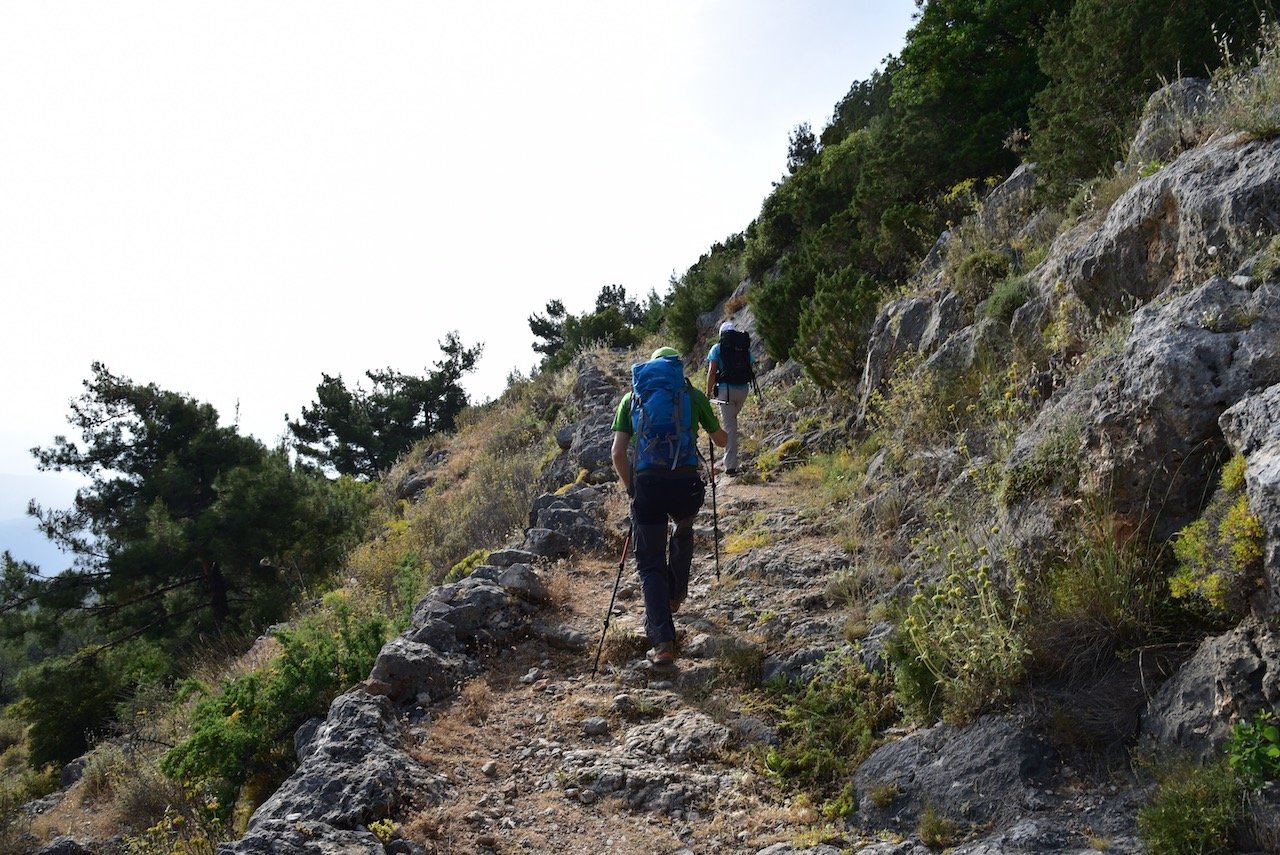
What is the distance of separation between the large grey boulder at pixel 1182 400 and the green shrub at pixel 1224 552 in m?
0.20

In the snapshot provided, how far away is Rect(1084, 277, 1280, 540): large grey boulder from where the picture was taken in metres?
3.55

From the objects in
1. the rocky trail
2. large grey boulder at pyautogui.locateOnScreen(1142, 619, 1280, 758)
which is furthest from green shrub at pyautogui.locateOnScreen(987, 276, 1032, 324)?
large grey boulder at pyautogui.locateOnScreen(1142, 619, 1280, 758)

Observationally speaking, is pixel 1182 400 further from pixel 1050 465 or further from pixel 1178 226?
pixel 1178 226

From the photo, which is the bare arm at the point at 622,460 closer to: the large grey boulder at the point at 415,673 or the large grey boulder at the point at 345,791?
the large grey boulder at the point at 415,673

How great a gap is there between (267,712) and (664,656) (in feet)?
10.3

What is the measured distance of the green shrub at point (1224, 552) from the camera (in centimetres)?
296

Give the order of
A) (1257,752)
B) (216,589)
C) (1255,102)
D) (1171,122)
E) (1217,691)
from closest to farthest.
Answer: (1257,752) → (1217,691) → (1255,102) → (1171,122) → (216,589)

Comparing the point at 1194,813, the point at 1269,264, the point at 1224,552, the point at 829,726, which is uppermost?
the point at 1269,264

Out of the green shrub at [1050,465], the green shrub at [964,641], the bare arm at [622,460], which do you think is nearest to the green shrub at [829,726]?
the green shrub at [964,641]

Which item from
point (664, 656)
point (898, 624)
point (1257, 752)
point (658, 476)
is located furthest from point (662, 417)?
point (1257, 752)

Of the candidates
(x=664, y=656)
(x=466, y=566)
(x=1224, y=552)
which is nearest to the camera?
(x=1224, y=552)

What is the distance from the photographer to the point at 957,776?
135 inches

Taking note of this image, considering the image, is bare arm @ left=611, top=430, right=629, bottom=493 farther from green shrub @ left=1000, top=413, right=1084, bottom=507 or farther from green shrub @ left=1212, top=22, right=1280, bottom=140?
green shrub @ left=1212, top=22, right=1280, bottom=140

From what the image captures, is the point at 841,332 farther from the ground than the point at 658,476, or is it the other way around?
the point at 841,332
